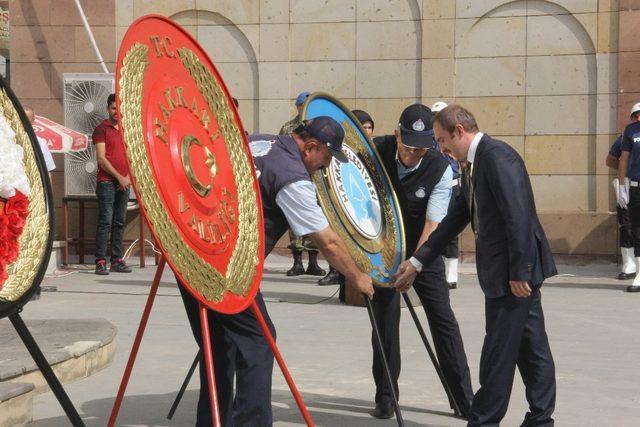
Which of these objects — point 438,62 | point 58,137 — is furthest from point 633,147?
point 58,137

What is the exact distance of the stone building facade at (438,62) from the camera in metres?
14.6

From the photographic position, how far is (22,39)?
15648 mm

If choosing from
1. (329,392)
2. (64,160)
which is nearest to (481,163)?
(329,392)

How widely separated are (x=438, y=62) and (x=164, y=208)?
434 inches

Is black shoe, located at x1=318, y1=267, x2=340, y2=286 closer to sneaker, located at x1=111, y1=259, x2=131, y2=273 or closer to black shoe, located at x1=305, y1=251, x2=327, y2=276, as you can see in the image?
black shoe, located at x1=305, y1=251, x2=327, y2=276

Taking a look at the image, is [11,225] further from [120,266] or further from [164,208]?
[120,266]

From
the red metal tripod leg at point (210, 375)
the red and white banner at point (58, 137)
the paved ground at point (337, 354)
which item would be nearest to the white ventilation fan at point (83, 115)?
the red and white banner at point (58, 137)

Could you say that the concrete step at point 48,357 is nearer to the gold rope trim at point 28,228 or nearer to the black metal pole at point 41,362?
the black metal pole at point 41,362

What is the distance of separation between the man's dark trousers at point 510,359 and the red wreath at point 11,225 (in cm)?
230

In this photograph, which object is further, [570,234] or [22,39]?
[22,39]

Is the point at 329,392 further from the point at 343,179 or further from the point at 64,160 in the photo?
the point at 64,160

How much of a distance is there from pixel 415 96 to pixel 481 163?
31.7 feet

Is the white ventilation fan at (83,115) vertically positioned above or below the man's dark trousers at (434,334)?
above

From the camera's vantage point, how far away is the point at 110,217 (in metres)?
14.1
